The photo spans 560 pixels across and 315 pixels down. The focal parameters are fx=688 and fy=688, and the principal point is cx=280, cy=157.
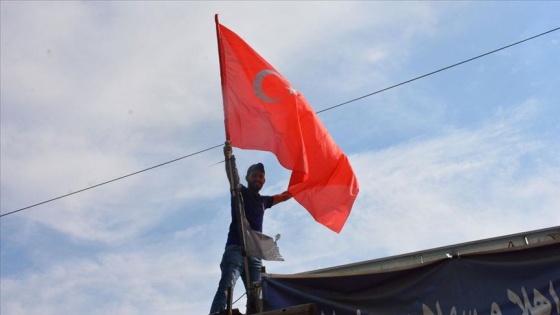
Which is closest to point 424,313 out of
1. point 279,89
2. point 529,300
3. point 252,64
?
point 529,300

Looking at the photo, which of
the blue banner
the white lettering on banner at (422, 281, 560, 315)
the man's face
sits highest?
the man's face

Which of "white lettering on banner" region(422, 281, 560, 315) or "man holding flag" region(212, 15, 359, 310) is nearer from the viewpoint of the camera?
"white lettering on banner" region(422, 281, 560, 315)

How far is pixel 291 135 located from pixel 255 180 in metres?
0.58

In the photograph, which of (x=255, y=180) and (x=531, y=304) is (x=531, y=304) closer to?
(x=531, y=304)

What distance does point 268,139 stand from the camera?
6.81 meters

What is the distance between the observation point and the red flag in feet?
22.0

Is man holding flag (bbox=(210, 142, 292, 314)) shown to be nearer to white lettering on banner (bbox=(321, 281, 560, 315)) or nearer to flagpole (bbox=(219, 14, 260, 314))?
flagpole (bbox=(219, 14, 260, 314))

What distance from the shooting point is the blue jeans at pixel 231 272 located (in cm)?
620

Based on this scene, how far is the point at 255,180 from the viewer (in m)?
6.87

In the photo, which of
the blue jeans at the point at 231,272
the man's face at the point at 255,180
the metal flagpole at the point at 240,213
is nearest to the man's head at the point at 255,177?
the man's face at the point at 255,180

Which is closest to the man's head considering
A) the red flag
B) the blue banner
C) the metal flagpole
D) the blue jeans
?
the red flag

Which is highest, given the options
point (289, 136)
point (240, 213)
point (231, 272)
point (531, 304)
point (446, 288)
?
point (289, 136)

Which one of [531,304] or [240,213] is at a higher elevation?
[240,213]

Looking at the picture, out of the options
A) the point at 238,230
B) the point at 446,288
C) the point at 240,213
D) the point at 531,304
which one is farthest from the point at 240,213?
the point at 531,304
